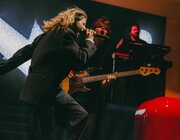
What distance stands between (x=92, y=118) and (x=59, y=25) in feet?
4.55

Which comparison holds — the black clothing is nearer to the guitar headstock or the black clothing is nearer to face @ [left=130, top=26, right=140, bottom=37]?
the guitar headstock

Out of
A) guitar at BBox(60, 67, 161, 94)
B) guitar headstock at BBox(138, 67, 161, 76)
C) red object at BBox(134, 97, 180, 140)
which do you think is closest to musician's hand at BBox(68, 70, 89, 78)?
guitar at BBox(60, 67, 161, 94)

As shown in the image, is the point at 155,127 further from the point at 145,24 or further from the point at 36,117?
the point at 145,24

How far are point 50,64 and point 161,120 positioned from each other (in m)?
1.08

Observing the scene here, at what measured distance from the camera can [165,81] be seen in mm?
4441

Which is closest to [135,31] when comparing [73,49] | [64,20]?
[64,20]

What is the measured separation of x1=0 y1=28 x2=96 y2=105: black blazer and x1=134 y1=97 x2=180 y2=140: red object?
2.93ft

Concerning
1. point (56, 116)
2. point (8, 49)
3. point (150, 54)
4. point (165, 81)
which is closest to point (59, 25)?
point (56, 116)

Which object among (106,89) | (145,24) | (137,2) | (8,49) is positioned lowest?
(106,89)

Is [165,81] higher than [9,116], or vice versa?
[165,81]

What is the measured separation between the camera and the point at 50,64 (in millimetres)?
2635

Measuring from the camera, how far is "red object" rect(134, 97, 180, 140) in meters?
1.76

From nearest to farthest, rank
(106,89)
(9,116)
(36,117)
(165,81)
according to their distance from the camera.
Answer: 1. (36,117)
2. (9,116)
3. (106,89)
4. (165,81)

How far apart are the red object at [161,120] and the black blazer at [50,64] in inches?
35.2
